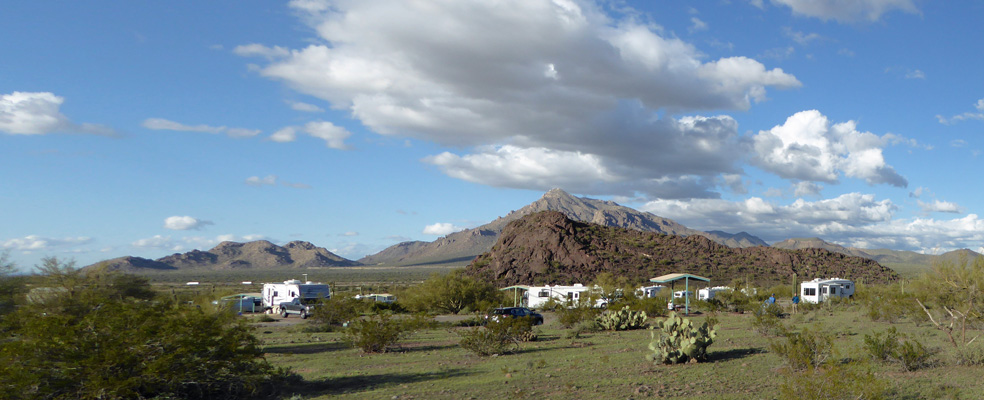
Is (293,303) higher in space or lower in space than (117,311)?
lower

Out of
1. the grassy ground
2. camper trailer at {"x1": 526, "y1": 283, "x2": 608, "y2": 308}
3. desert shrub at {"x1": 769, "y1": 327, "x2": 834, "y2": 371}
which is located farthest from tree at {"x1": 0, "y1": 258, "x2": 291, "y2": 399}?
camper trailer at {"x1": 526, "y1": 283, "x2": 608, "y2": 308}

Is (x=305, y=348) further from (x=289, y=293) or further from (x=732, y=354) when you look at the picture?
(x=289, y=293)

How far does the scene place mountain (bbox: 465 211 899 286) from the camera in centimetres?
7656

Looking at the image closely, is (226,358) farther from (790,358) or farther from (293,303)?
(293,303)

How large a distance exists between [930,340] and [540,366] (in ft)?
37.8

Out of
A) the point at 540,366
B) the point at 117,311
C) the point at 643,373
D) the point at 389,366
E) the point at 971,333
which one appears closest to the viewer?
the point at 117,311

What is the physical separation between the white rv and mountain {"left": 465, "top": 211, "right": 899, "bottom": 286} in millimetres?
34092

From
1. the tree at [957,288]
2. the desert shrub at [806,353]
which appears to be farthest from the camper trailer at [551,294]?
the desert shrub at [806,353]

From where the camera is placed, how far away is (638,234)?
98562 millimetres

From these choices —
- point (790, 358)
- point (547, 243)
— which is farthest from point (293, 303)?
point (547, 243)

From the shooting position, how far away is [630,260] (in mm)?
81750

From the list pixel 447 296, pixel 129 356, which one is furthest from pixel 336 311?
pixel 129 356

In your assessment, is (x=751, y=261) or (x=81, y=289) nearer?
(x=81, y=289)

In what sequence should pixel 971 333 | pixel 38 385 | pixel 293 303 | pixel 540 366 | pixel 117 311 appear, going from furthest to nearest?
pixel 293 303 < pixel 971 333 < pixel 540 366 < pixel 117 311 < pixel 38 385
